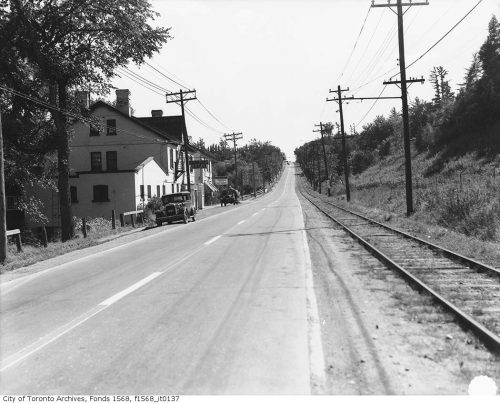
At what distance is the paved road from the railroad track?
1.85 m

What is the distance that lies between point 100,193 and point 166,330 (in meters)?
34.2

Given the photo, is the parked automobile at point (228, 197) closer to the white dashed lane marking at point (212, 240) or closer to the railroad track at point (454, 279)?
the white dashed lane marking at point (212, 240)

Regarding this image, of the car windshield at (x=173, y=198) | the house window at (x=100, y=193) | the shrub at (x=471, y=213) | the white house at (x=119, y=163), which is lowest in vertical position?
the shrub at (x=471, y=213)

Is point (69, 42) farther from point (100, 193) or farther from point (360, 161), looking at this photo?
point (360, 161)

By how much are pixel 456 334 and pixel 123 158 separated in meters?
42.2

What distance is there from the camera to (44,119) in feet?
97.5

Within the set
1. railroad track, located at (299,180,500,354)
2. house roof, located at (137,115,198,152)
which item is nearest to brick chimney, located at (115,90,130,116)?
house roof, located at (137,115,198,152)

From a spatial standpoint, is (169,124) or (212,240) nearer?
(212,240)

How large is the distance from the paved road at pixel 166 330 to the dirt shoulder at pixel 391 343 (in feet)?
0.85

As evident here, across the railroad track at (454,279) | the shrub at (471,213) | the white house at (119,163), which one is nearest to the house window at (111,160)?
the white house at (119,163)

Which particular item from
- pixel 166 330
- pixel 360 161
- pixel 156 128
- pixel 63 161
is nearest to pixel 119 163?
pixel 156 128

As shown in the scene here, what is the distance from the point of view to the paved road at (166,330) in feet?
14.8

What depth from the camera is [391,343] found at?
17.7 feet

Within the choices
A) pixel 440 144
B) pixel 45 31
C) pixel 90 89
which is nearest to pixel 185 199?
pixel 90 89
